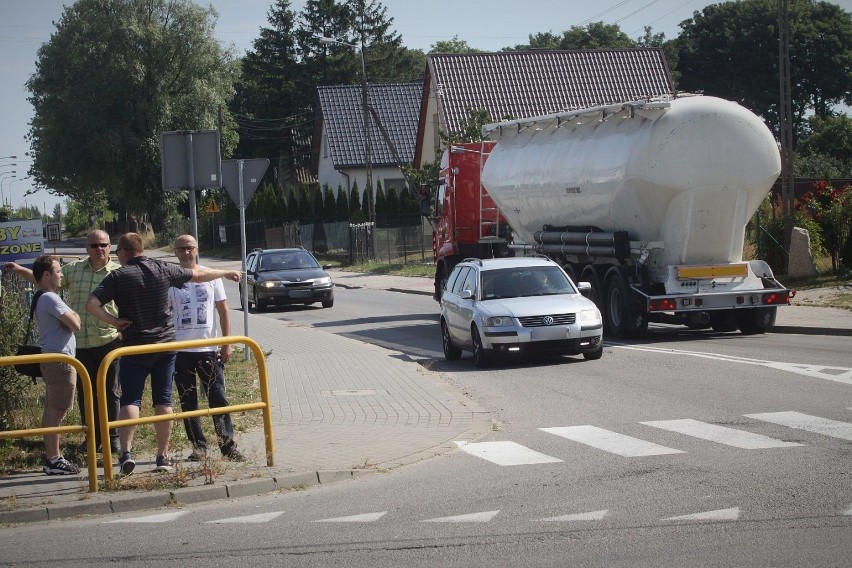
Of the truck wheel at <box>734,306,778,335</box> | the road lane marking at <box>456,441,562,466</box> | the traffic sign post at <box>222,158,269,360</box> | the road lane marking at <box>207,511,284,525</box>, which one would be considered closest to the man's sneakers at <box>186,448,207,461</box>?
the road lane marking at <box>207,511,284,525</box>

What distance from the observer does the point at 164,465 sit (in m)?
9.31

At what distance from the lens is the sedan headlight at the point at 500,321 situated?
54.6 feet

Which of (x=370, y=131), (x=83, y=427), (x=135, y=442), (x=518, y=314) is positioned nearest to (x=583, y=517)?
(x=83, y=427)

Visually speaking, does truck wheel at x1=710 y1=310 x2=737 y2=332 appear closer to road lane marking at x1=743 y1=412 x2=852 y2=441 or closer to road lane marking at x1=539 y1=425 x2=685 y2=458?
road lane marking at x1=743 y1=412 x2=852 y2=441

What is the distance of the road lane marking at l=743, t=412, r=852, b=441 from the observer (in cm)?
1024

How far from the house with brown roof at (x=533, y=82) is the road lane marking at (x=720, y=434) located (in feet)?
150

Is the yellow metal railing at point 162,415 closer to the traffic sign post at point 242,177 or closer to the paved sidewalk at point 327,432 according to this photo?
the paved sidewalk at point 327,432

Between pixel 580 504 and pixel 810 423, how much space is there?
3.75m

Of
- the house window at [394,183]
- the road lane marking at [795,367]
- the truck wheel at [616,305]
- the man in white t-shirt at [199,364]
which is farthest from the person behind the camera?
the house window at [394,183]

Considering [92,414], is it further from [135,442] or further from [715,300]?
[715,300]

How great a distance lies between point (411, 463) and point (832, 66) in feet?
234

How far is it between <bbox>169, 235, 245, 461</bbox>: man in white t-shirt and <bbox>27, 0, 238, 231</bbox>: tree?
61.7m

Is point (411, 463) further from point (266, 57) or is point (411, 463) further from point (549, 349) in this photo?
point (266, 57)

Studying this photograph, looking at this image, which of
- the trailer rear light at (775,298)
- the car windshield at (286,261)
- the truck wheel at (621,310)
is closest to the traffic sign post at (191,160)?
the truck wheel at (621,310)
